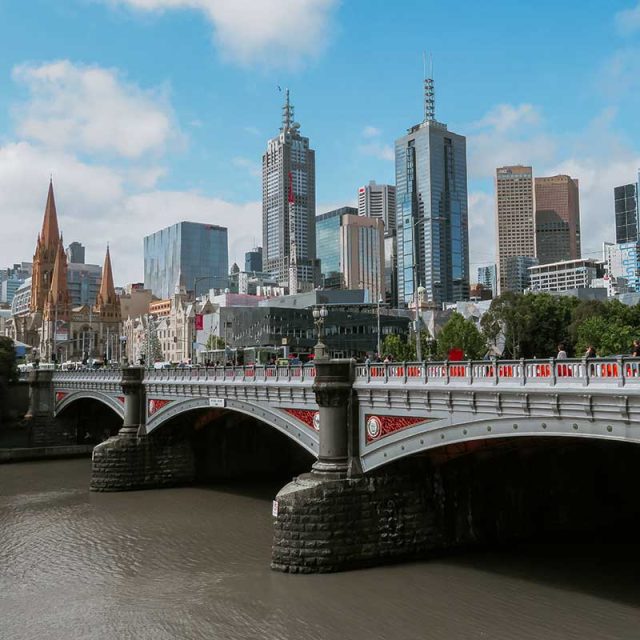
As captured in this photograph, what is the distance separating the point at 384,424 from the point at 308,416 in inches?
193

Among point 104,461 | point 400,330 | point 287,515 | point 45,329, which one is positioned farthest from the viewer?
point 45,329

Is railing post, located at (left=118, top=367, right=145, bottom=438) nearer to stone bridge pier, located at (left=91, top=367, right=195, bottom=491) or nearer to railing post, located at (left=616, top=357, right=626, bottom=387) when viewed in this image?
stone bridge pier, located at (left=91, top=367, right=195, bottom=491)

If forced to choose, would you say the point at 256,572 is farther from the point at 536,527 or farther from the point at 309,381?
the point at 536,527

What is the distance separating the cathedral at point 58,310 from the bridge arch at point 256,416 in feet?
389

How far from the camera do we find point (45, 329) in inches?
6673

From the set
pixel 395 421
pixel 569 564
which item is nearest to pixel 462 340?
pixel 569 564

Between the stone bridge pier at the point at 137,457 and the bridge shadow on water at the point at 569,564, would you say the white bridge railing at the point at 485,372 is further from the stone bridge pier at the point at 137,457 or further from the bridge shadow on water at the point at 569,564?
the stone bridge pier at the point at 137,457

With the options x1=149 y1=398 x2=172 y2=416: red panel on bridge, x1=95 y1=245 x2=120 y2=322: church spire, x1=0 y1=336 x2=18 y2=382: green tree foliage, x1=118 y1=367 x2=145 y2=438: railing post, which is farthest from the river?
x1=95 y1=245 x2=120 y2=322: church spire

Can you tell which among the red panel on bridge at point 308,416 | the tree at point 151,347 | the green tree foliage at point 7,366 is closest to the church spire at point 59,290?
the tree at point 151,347

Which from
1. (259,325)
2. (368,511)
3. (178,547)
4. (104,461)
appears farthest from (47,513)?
(259,325)

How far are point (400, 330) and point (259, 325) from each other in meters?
23.2

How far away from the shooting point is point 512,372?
2123 centimetres

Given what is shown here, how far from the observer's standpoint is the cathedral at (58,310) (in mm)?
164875

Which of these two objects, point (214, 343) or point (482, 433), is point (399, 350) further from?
point (482, 433)
